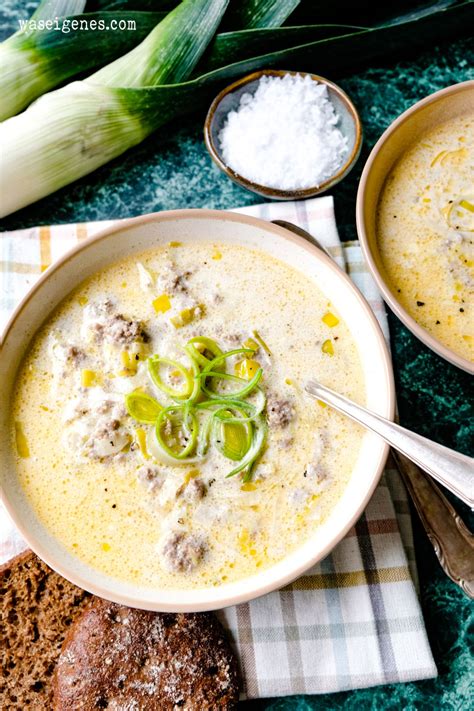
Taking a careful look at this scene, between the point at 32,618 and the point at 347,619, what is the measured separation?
114 centimetres

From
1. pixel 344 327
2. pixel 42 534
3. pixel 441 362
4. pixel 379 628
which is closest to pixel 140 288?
pixel 344 327

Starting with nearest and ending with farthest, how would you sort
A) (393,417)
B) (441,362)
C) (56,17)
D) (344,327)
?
(393,417) → (344,327) → (441,362) → (56,17)

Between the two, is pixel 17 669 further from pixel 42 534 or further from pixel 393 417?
pixel 393 417

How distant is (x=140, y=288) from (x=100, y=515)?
2.64ft

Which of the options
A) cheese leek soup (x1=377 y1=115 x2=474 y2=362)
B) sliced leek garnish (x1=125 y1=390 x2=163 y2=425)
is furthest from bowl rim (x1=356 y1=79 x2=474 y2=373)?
sliced leek garnish (x1=125 y1=390 x2=163 y2=425)

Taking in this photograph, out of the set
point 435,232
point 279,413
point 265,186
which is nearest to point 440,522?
point 279,413

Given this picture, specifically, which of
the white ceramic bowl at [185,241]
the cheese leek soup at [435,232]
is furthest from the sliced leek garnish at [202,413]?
the cheese leek soup at [435,232]

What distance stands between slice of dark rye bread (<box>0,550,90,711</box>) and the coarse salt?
5.88 feet

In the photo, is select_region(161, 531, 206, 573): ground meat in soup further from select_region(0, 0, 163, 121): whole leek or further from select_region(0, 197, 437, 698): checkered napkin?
select_region(0, 0, 163, 121): whole leek

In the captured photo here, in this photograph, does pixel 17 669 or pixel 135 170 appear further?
pixel 135 170

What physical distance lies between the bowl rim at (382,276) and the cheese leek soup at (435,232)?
0.33 ft

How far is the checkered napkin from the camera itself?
263 cm

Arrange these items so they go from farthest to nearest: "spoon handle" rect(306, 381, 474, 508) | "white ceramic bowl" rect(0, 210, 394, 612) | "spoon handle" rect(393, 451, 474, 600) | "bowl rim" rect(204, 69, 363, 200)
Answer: "bowl rim" rect(204, 69, 363, 200), "spoon handle" rect(393, 451, 474, 600), "white ceramic bowl" rect(0, 210, 394, 612), "spoon handle" rect(306, 381, 474, 508)

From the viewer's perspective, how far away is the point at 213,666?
2.57 m
